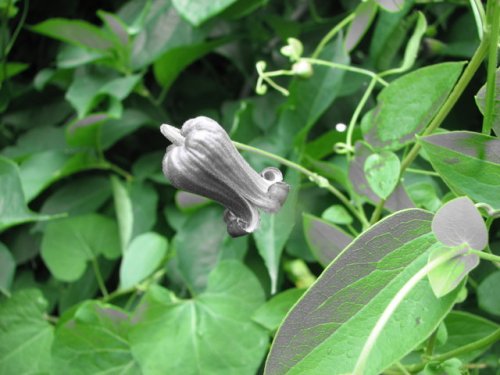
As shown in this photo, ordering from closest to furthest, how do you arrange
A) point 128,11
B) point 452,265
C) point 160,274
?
point 452,265 < point 160,274 < point 128,11

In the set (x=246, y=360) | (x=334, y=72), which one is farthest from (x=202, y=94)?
(x=246, y=360)

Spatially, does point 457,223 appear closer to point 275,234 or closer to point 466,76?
point 466,76

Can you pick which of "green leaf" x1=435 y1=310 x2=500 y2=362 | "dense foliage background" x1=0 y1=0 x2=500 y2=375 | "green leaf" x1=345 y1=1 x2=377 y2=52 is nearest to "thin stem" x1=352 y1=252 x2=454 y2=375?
"dense foliage background" x1=0 y1=0 x2=500 y2=375

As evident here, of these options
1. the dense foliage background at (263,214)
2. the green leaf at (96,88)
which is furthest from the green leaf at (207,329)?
the green leaf at (96,88)

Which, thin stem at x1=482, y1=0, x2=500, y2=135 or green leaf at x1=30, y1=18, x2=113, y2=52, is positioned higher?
thin stem at x1=482, y1=0, x2=500, y2=135

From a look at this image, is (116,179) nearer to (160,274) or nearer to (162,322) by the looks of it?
(160,274)

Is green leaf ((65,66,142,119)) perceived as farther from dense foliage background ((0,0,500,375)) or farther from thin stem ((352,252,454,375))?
thin stem ((352,252,454,375))

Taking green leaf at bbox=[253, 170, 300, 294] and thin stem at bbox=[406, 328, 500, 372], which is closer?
thin stem at bbox=[406, 328, 500, 372]
